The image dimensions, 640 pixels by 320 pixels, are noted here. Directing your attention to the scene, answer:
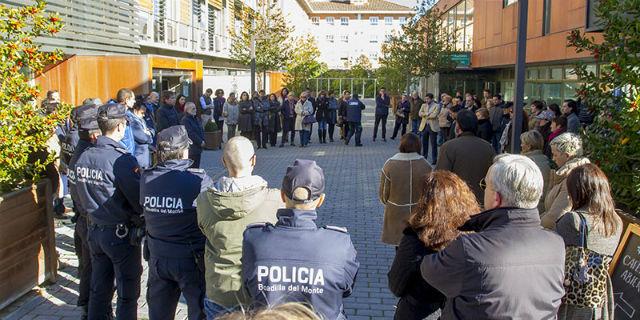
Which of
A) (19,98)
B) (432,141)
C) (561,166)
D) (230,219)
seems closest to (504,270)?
(230,219)

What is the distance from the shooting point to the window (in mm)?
17750

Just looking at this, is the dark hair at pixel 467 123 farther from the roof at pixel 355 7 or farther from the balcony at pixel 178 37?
the roof at pixel 355 7

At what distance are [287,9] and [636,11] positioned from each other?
48.3m

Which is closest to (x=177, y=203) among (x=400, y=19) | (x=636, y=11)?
(x=636, y=11)

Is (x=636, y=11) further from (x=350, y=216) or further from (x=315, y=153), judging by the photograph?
(x=315, y=153)

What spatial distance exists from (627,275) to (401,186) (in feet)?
6.70

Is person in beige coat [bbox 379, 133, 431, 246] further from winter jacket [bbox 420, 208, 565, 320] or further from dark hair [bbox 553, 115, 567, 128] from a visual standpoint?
dark hair [bbox 553, 115, 567, 128]

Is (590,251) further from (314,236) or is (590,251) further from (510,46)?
(510,46)

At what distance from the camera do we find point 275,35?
24797 mm

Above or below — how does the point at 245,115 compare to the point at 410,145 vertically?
below

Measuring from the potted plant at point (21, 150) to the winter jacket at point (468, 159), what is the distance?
3.93 meters

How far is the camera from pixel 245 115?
60.4 ft

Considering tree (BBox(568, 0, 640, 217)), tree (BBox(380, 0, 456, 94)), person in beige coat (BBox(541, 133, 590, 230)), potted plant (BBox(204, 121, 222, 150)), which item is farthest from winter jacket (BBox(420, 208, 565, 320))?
tree (BBox(380, 0, 456, 94))

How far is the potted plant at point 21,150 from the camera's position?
5.84 m
